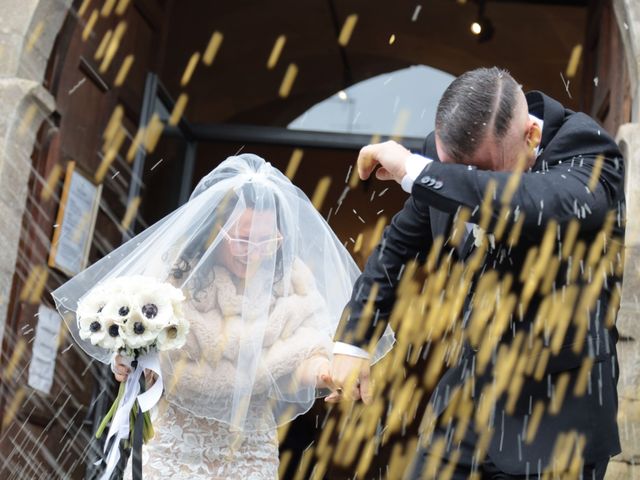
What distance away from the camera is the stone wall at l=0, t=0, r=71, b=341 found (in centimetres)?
547

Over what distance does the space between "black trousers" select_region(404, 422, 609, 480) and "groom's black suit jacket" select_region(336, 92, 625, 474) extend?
0.08ft

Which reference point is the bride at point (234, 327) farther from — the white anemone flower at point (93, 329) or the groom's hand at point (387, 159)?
the groom's hand at point (387, 159)

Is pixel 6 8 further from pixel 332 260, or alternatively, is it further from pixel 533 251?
pixel 533 251

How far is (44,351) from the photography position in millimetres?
5789

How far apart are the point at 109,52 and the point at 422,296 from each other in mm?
6924

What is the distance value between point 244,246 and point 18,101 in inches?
73.1

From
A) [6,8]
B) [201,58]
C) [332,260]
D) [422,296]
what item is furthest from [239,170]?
[422,296]

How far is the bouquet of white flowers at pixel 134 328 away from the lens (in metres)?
3.84

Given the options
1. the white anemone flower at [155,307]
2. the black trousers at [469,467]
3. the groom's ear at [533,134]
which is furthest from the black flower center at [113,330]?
the groom's ear at [533,134]

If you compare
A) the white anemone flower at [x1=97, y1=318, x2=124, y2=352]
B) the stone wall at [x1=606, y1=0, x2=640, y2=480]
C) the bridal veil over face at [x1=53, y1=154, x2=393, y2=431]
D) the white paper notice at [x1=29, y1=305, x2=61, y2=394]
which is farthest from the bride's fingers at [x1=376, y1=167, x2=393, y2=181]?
the white paper notice at [x1=29, y1=305, x2=61, y2=394]

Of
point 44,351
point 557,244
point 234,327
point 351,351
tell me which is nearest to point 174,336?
point 234,327

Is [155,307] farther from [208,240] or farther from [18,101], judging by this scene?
[18,101]

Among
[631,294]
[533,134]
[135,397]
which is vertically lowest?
[631,294]

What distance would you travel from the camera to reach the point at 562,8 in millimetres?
8891
